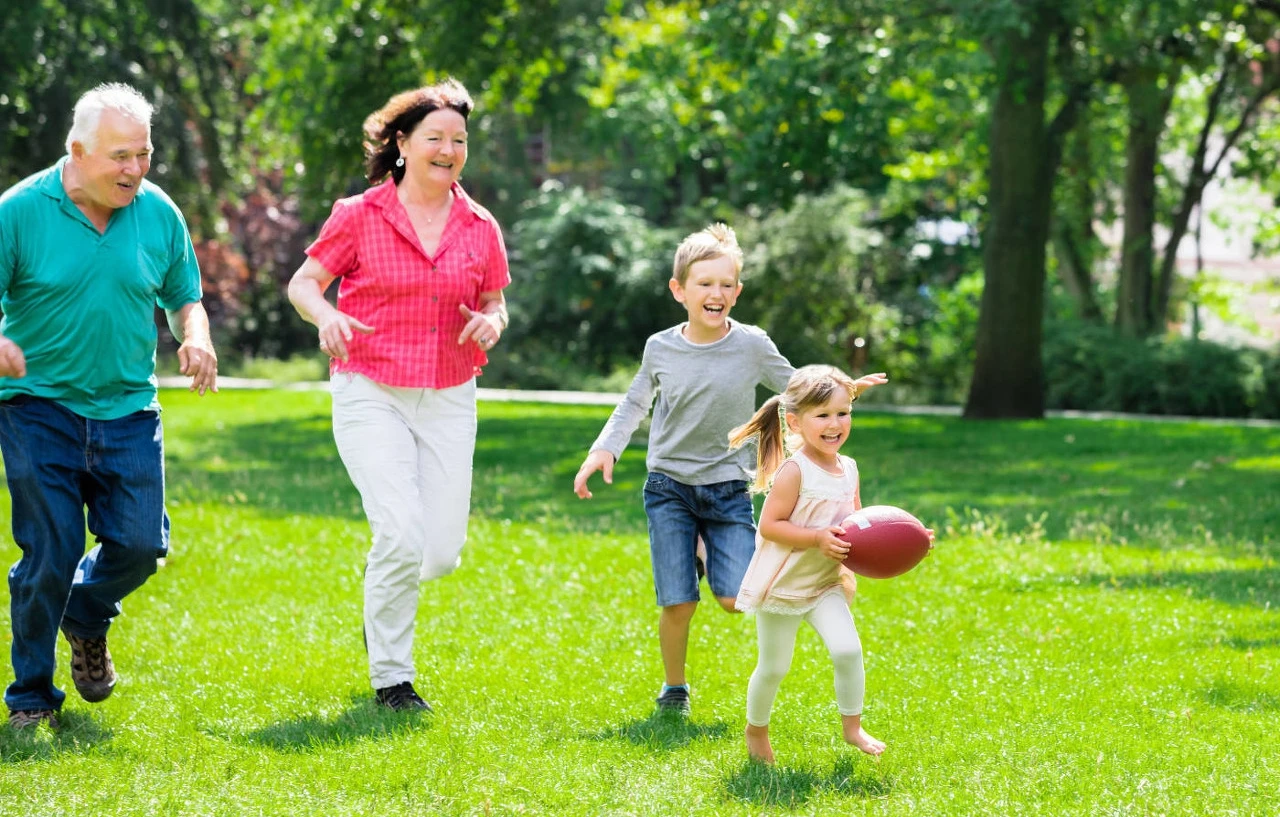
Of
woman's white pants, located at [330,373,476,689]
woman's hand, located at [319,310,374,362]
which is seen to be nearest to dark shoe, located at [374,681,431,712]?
woman's white pants, located at [330,373,476,689]

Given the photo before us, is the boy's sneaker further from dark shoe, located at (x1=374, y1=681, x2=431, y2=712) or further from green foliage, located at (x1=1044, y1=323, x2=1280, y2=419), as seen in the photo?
green foliage, located at (x1=1044, y1=323, x2=1280, y2=419)

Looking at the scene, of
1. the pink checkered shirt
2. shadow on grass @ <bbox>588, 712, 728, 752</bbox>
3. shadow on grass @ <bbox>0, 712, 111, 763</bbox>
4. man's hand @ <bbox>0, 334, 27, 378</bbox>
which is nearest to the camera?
man's hand @ <bbox>0, 334, 27, 378</bbox>

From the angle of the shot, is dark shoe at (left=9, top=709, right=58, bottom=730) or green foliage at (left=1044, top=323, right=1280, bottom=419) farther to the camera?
green foliage at (left=1044, top=323, right=1280, bottom=419)

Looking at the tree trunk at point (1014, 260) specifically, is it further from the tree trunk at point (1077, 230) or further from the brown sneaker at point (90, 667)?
the brown sneaker at point (90, 667)

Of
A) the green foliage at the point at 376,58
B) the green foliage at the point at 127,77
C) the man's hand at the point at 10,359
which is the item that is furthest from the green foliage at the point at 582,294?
the man's hand at the point at 10,359

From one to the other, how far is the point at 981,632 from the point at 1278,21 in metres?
16.9

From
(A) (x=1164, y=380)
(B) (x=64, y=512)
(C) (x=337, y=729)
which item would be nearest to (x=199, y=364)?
(B) (x=64, y=512)

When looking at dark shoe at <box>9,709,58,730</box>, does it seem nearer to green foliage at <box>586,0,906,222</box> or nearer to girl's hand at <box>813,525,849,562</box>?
girl's hand at <box>813,525,849,562</box>

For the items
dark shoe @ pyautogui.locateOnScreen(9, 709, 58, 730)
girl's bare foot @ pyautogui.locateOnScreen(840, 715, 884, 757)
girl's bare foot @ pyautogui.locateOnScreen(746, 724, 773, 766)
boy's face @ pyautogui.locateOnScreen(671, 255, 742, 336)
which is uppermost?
boy's face @ pyautogui.locateOnScreen(671, 255, 742, 336)

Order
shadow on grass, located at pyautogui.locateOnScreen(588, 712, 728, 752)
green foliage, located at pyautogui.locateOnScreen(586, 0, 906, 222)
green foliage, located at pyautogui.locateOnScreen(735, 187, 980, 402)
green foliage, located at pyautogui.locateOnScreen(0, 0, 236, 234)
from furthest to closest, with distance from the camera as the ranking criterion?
green foliage, located at pyautogui.locateOnScreen(735, 187, 980, 402), green foliage, located at pyautogui.locateOnScreen(0, 0, 236, 234), green foliage, located at pyautogui.locateOnScreen(586, 0, 906, 222), shadow on grass, located at pyautogui.locateOnScreen(588, 712, 728, 752)

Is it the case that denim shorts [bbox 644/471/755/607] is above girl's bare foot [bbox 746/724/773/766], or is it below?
above

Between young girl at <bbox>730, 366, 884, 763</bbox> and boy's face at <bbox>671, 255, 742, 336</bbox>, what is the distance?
2.54 feet

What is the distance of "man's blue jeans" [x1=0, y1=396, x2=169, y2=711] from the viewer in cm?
561

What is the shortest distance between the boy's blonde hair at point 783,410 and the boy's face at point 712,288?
497 mm
